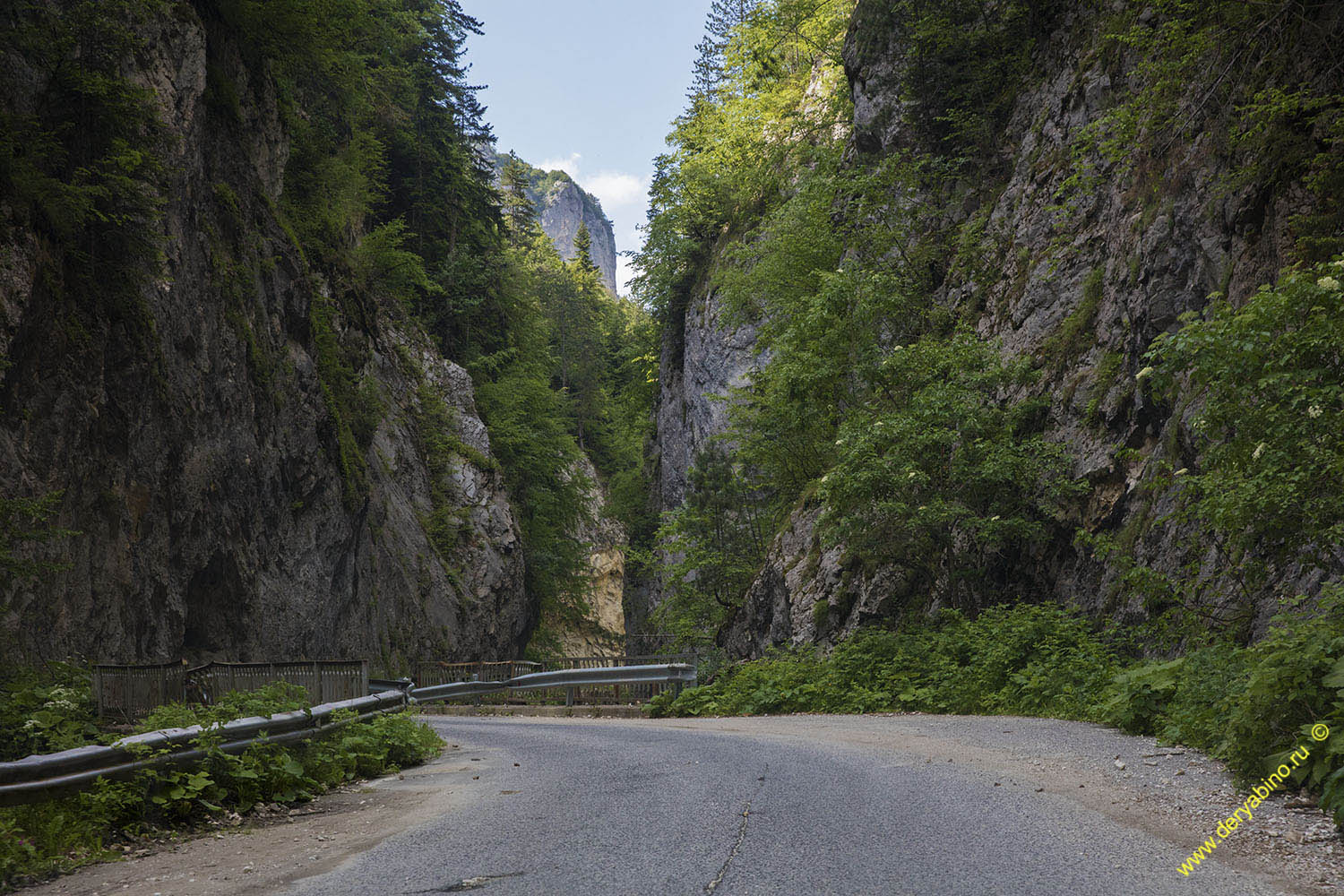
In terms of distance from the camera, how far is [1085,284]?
50.3 ft

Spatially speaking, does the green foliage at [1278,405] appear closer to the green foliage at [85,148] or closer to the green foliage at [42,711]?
the green foliage at [42,711]

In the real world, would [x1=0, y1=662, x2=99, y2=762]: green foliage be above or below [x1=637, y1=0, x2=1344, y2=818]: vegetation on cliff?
below

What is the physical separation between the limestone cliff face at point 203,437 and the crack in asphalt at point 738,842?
924 cm

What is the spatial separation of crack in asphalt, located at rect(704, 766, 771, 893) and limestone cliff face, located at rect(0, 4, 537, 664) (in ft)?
30.3

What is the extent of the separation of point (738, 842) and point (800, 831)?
1.35 ft

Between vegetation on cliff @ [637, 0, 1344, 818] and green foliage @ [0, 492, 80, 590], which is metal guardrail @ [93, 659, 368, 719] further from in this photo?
vegetation on cliff @ [637, 0, 1344, 818]

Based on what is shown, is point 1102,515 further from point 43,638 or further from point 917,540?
point 43,638

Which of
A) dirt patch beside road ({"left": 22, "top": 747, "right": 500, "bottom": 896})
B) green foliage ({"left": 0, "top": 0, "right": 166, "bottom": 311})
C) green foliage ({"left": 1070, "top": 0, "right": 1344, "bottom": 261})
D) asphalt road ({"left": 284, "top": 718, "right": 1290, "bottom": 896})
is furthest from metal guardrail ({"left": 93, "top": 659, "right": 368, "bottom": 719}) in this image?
green foliage ({"left": 1070, "top": 0, "right": 1344, "bottom": 261})

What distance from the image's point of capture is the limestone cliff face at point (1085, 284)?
11.0m

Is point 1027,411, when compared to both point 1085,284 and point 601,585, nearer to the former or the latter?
point 1085,284

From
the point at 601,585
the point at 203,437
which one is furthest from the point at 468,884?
the point at 601,585

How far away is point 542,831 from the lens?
4922 millimetres

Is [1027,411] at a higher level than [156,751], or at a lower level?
higher

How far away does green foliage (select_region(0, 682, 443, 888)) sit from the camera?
472cm
